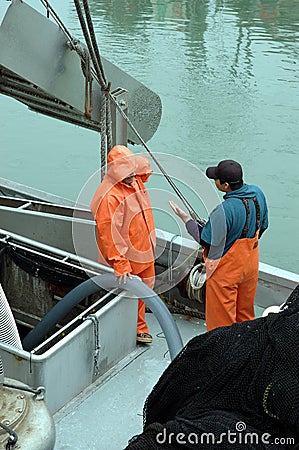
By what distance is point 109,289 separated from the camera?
345 centimetres

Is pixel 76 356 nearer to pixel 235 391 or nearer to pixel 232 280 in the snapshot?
pixel 232 280

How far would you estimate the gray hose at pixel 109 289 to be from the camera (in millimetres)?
3305

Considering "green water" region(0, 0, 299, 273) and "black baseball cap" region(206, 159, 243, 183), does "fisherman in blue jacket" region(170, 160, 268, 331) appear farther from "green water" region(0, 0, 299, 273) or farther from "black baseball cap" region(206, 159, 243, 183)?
"green water" region(0, 0, 299, 273)

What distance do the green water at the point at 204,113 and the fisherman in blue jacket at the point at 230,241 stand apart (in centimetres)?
123

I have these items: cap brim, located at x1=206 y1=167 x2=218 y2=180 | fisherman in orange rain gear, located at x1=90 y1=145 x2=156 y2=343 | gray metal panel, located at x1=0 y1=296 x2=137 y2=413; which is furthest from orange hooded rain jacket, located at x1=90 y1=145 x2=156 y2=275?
cap brim, located at x1=206 y1=167 x2=218 y2=180

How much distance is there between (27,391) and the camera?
1.64 m

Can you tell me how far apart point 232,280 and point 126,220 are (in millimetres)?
674

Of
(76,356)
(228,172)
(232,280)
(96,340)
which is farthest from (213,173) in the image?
(76,356)

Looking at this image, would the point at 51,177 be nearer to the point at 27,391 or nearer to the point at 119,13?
the point at 27,391

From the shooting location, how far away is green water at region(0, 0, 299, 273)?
9008 millimetres

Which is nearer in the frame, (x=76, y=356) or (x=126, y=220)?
(x=76, y=356)

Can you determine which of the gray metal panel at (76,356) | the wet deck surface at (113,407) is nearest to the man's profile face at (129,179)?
the gray metal panel at (76,356)

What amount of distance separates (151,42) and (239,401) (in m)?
14.3

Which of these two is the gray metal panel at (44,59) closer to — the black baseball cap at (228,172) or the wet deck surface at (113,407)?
the black baseball cap at (228,172)
